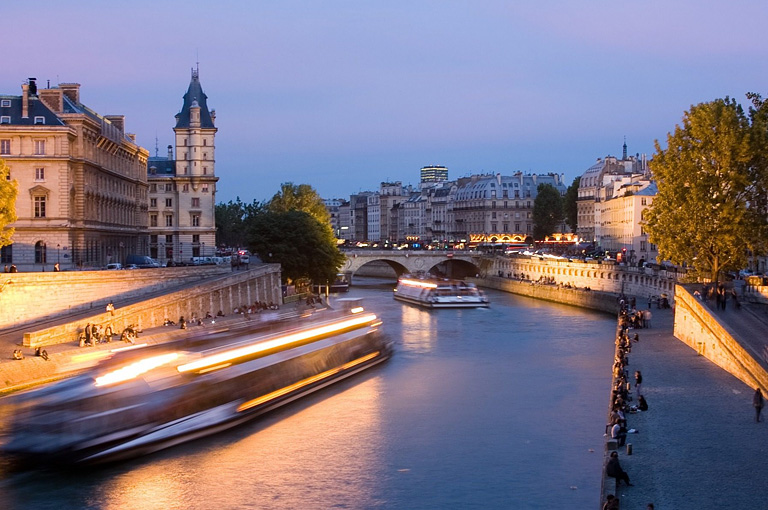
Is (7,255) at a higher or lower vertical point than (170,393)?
higher

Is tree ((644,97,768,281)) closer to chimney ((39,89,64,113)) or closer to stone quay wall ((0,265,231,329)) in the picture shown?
stone quay wall ((0,265,231,329))

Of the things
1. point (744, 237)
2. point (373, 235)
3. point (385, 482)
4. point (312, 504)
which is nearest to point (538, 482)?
point (385, 482)

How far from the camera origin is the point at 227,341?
2645 cm

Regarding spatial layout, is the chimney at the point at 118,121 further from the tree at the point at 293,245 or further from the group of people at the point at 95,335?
the group of people at the point at 95,335

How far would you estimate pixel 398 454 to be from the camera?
23.0 metres

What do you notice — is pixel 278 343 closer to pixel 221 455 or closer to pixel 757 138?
pixel 221 455

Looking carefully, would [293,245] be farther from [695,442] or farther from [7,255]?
[695,442]

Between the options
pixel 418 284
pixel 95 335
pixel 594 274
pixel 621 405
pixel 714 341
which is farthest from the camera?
pixel 418 284

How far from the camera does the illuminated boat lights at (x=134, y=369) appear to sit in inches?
842

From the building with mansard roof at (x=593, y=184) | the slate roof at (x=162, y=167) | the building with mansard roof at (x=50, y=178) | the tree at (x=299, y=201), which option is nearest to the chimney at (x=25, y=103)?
the building with mansard roof at (x=50, y=178)

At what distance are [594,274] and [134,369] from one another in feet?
156

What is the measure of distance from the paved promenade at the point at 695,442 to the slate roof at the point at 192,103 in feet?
139

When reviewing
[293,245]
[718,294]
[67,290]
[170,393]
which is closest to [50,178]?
[67,290]

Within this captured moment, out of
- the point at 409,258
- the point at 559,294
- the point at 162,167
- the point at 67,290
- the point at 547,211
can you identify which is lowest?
the point at 559,294
